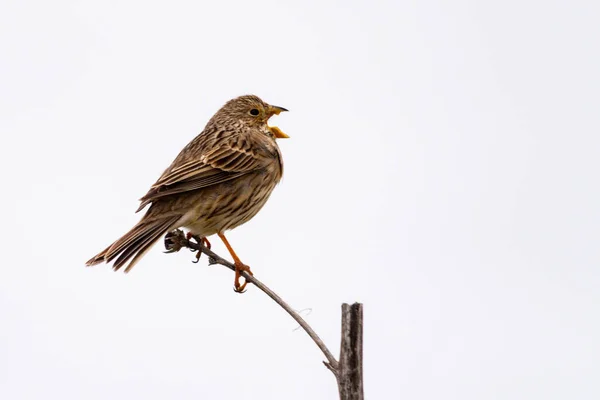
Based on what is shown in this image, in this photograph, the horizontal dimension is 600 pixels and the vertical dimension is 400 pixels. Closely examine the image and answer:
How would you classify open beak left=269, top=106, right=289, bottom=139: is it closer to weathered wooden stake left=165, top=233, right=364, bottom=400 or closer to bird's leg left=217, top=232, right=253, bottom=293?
bird's leg left=217, top=232, right=253, bottom=293

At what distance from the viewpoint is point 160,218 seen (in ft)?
27.3

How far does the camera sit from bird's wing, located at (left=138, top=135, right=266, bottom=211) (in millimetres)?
8469

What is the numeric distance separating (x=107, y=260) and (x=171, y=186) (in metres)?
1.33

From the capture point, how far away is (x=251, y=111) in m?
10.8

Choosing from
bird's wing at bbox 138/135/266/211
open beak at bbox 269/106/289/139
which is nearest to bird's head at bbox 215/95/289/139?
open beak at bbox 269/106/289/139

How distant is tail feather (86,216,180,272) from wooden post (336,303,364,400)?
3591 millimetres

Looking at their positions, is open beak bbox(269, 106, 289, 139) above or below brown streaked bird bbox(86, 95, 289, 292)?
above

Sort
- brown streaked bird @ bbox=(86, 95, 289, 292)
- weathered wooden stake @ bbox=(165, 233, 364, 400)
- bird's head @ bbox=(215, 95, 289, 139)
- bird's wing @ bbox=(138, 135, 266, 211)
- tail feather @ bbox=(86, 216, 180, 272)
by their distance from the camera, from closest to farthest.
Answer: weathered wooden stake @ bbox=(165, 233, 364, 400) → tail feather @ bbox=(86, 216, 180, 272) → brown streaked bird @ bbox=(86, 95, 289, 292) → bird's wing @ bbox=(138, 135, 266, 211) → bird's head @ bbox=(215, 95, 289, 139)

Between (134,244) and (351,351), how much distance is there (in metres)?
3.85

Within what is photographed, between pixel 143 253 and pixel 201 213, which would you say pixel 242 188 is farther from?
pixel 143 253

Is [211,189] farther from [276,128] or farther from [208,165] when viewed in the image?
[276,128]

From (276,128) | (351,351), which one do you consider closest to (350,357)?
(351,351)

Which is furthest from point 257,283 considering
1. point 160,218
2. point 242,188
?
point 242,188

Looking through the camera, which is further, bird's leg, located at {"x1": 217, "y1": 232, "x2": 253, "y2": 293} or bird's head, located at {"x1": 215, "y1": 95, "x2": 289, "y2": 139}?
bird's head, located at {"x1": 215, "y1": 95, "x2": 289, "y2": 139}
